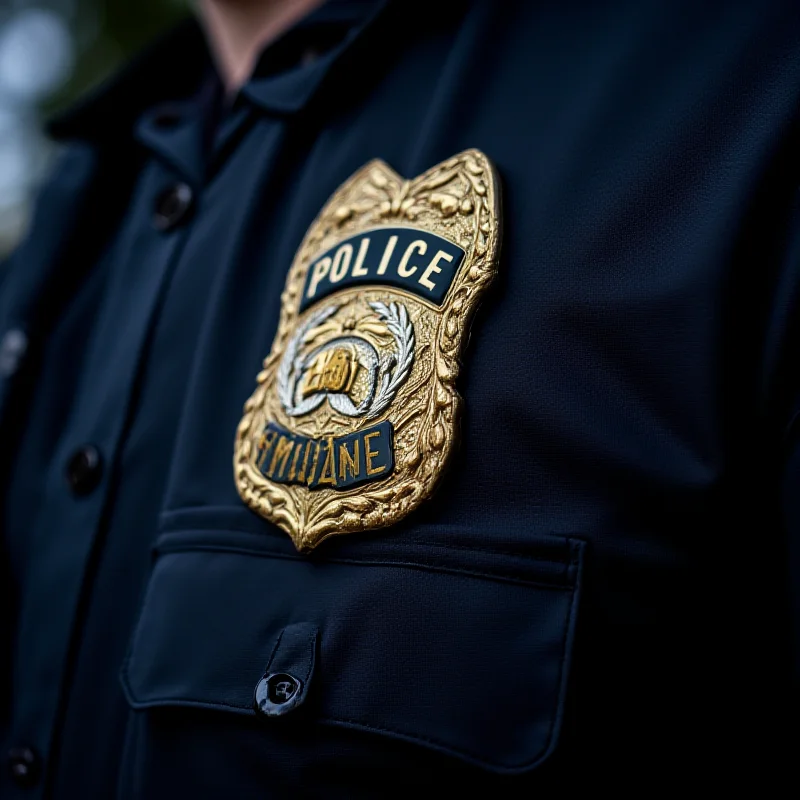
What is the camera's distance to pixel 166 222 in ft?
3.51

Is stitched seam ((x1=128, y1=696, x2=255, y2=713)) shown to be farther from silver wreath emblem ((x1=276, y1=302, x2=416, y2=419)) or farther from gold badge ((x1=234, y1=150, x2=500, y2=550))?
silver wreath emblem ((x1=276, y1=302, x2=416, y2=419))

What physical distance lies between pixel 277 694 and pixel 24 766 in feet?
1.43

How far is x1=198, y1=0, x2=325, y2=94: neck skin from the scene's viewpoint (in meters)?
1.12

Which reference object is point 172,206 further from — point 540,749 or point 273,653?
point 540,749

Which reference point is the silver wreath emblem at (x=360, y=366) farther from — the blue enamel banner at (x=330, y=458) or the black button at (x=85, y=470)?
the black button at (x=85, y=470)

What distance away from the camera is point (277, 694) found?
0.64 metres

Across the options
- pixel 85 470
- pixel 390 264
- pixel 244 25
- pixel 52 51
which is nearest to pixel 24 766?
pixel 85 470

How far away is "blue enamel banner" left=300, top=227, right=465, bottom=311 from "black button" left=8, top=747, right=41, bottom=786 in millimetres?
596

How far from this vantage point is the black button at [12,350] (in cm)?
118

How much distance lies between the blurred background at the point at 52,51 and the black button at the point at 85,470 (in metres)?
5.90

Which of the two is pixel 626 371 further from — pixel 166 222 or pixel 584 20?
pixel 166 222

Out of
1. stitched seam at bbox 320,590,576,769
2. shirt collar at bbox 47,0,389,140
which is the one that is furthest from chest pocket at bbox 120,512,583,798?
shirt collar at bbox 47,0,389,140

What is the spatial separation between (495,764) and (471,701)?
46 millimetres

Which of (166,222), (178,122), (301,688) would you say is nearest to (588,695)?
(301,688)
